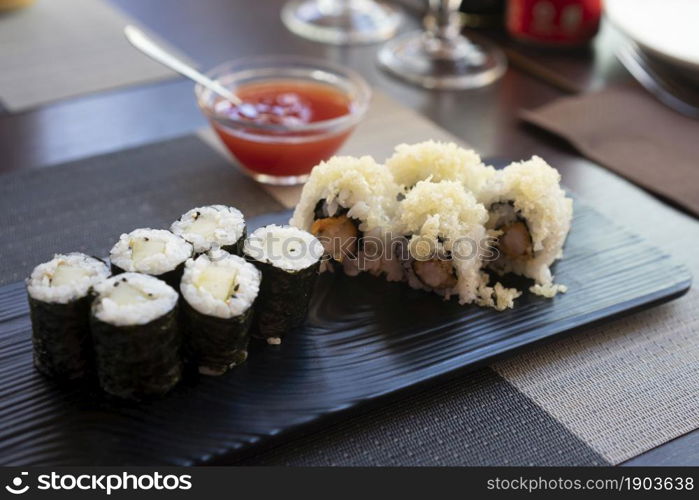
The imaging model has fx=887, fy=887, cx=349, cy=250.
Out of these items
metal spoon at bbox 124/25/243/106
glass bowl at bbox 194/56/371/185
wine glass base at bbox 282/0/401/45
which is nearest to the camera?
glass bowl at bbox 194/56/371/185

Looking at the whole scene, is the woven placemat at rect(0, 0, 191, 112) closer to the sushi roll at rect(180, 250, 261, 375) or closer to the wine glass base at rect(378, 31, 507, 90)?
the wine glass base at rect(378, 31, 507, 90)

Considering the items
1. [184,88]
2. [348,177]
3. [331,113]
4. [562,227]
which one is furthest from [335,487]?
[184,88]

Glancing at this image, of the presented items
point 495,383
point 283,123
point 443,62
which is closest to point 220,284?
point 495,383

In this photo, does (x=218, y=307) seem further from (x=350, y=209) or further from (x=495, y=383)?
(x=495, y=383)

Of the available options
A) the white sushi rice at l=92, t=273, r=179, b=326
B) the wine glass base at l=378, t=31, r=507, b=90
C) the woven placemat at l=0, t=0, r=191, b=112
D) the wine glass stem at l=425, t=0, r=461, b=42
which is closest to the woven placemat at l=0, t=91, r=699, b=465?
the white sushi rice at l=92, t=273, r=179, b=326

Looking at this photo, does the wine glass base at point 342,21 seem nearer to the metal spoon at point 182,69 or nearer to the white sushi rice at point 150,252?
the metal spoon at point 182,69

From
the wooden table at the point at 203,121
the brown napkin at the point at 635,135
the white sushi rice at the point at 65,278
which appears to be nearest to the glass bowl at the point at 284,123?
the wooden table at the point at 203,121
